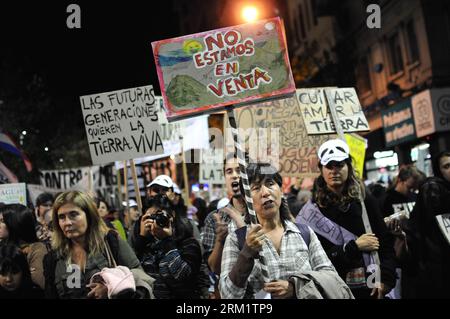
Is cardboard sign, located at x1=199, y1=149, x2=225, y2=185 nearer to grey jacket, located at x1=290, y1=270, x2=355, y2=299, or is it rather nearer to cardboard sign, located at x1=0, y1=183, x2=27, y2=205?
cardboard sign, located at x1=0, y1=183, x2=27, y2=205

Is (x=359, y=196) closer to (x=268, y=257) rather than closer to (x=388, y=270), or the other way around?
(x=388, y=270)

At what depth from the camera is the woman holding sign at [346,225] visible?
4.51m

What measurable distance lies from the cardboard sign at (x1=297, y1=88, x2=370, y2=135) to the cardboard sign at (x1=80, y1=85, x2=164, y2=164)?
2005mm

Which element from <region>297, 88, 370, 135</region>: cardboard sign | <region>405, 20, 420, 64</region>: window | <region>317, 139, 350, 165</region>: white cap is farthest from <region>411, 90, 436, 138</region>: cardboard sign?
<region>317, 139, 350, 165</region>: white cap

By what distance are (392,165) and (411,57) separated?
12.8 feet

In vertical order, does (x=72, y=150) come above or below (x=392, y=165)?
above

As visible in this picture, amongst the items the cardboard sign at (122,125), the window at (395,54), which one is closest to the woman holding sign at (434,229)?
the cardboard sign at (122,125)

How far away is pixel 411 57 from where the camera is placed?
21.1 meters

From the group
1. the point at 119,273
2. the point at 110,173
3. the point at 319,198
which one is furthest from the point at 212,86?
the point at 110,173

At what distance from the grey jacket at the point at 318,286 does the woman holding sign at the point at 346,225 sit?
899 millimetres

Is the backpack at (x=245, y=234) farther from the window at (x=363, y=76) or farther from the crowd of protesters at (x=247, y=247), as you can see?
the window at (x=363, y=76)

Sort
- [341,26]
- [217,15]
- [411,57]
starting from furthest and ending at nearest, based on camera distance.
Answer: [217,15]
[341,26]
[411,57]

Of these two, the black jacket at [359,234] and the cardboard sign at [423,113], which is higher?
the cardboard sign at [423,113]

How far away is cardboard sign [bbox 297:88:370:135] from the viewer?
7.25 m
